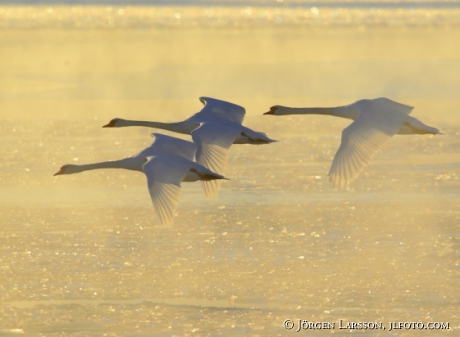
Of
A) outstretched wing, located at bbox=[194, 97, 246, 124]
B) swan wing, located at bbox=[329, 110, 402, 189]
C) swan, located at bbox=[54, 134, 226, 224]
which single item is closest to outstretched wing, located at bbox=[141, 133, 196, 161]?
swan, located at bbox=[54, 134, 226, 224]

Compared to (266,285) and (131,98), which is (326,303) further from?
(131,98)

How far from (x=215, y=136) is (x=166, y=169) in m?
1.27

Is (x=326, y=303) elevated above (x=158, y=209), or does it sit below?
below

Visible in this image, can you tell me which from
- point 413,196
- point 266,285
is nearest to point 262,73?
point 413,196

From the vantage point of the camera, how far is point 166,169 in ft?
26.1

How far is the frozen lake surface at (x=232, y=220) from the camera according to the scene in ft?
25.1

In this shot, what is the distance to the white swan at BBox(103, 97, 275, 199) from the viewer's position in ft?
29.9

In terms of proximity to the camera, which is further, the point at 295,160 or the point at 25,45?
the point at 25,45

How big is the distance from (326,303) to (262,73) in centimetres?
1142

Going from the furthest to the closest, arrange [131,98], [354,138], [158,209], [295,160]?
[131,98] → [295,160] → [354,138] → [158,209]

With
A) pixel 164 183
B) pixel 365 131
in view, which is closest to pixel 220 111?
pixel 365 131

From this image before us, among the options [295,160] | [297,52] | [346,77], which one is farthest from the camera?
[297,52]

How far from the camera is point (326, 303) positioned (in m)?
7.72

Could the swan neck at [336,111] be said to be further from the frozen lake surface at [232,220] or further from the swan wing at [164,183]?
the swan wing at [164,183]
